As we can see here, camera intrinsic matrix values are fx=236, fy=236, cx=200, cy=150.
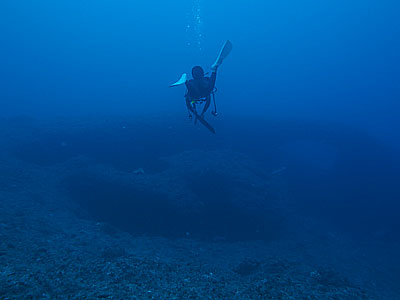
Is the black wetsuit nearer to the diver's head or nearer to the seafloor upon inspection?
the diver's head

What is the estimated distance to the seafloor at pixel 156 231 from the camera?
196 inches

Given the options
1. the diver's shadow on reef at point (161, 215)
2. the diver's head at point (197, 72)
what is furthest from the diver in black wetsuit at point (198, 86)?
the diver's shadow on reef at point (161, 215)

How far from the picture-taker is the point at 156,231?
9.05 m

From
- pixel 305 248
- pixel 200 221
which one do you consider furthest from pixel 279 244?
pixel 200 221

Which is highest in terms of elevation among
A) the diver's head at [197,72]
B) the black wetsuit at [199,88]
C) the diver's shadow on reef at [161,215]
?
the diver's head at [197,72]

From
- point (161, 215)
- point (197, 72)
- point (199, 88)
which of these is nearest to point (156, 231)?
point (161, 215)

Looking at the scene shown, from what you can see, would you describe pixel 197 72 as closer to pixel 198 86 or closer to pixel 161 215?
pixel 198 86

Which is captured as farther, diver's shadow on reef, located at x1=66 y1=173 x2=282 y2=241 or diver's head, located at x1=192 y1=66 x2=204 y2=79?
diver's shadow on reef, located at x1=66 y1=173 x2=282 y2=241

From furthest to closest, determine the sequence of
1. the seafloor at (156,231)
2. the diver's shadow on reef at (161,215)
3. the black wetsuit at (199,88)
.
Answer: the diver's shadow on reef at (161,215), the black wetsuit at (199,88), the seafloor at (156,231)

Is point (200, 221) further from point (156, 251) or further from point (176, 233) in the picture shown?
point (156, 251)

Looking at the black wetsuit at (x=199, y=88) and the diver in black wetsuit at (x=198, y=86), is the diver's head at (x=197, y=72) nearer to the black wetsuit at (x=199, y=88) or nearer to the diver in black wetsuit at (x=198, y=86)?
the diver in black wetsuit at (x=198, y=86)

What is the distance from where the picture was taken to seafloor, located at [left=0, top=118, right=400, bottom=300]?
4984mm

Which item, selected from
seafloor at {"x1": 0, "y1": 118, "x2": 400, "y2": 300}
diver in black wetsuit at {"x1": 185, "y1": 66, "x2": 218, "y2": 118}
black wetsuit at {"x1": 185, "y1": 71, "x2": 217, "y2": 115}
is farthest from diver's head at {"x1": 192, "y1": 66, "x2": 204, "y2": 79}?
seafloor at {"x1": 0, "y1": 118, "x2": 400, "y2": 300}

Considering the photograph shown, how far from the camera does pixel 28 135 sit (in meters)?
15.4
